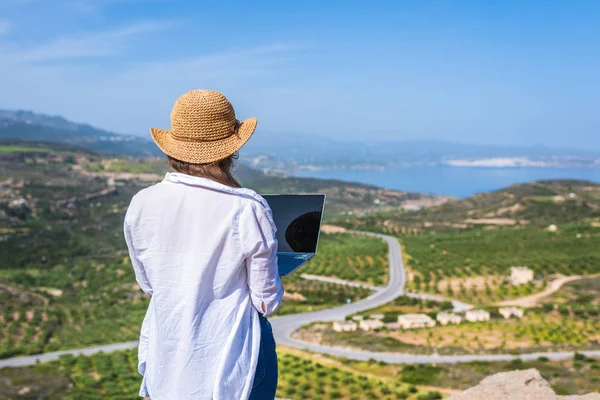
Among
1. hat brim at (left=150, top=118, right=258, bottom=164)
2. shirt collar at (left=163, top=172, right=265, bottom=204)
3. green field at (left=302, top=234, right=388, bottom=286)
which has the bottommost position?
green field at (left=302, top=234, right=388, bottom=286)

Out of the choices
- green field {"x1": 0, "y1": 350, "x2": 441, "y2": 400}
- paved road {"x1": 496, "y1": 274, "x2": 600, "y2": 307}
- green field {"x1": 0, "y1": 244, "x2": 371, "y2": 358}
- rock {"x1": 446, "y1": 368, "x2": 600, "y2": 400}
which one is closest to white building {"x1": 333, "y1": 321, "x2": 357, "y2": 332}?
green field {"x1": 0, "y1": 350, "x2": 441, "y2": 400}

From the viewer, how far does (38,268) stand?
51.3m

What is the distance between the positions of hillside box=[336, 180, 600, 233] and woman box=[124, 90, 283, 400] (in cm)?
6449

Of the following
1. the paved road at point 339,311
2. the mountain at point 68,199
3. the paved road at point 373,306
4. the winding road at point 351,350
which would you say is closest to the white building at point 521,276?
the paved road at point 373,306

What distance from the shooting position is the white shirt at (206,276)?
2143 mm

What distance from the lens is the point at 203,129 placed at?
7.44 feet

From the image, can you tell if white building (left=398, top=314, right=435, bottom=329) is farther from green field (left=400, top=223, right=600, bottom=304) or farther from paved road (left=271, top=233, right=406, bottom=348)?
green field (left=400, top=223, right=600, bottom=304)

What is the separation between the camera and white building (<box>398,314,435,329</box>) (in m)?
26.8

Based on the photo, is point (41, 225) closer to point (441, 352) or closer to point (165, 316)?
point (441, 352)

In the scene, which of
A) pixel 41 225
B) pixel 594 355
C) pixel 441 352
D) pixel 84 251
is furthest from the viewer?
pixel 41 225

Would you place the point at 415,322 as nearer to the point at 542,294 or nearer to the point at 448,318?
the point at 448,318

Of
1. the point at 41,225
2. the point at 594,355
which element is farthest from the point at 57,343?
the point at 41,225

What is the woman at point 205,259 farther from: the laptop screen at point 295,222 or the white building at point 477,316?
the white building at point 477,316

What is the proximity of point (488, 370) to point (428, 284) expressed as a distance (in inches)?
912
